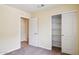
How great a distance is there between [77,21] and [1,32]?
3.27m

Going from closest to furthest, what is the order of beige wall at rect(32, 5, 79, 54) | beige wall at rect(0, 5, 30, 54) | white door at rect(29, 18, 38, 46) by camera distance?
1. beige wall at rect(0, 5, 30, 54)
2. beige wall at rect(32, 5, 79, 54)
3. white door at rect(29, 18, 38, 46)

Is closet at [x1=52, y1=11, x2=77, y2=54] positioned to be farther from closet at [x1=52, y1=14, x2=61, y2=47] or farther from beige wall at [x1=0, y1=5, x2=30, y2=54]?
beige wall at [x1=0, y1=5, x2=30, y2=54]

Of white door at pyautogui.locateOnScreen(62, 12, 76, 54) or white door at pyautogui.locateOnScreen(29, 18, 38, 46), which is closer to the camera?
white door at pyautogui.locateOnScreen(62, 12, 76, 54)

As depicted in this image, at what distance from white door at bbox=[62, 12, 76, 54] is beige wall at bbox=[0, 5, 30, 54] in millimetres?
2464

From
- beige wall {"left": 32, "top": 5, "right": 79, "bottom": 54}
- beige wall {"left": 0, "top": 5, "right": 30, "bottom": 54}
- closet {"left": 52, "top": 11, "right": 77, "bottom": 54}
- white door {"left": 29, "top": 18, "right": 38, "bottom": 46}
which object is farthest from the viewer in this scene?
white door {"left": 29, "top": 18, "right": 38, "bottom": 46}

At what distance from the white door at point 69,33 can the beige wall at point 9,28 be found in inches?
97.0

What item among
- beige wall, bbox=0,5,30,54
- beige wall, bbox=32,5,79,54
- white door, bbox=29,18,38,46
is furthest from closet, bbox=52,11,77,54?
beige wall, bbox=0,5,30,54

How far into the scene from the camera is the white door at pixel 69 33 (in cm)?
329

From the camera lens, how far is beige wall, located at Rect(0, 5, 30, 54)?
11.4 ft

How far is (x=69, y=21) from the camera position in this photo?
343cm

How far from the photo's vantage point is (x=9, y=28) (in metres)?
3.79

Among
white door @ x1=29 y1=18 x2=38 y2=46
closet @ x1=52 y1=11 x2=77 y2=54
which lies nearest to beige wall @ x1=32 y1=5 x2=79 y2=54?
white door @ x1=29 y1=18 x2=38 y2=46
